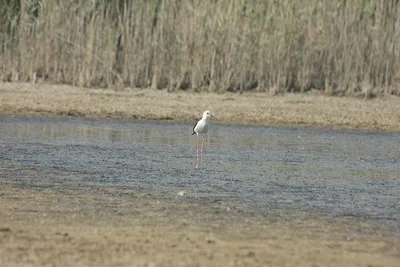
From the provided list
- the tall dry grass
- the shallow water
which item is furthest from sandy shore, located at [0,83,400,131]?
the shallow water

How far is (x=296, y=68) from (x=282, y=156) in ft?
19.5

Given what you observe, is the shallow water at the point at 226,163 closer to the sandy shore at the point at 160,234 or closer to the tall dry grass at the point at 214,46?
the sandy shore at the point at 160,234

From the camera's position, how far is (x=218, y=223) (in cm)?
803

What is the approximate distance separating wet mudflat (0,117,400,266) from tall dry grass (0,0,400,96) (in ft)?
8.07

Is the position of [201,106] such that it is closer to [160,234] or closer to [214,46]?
[214,46]

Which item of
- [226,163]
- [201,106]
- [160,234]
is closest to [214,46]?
[201,106]

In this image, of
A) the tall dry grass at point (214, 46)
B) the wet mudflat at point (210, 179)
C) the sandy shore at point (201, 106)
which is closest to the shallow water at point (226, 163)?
the wet mudflat at point (210, 179)

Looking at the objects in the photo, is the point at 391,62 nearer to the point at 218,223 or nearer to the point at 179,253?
the point at 218,223

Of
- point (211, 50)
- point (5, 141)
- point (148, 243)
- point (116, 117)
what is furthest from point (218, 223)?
point (211, 50)

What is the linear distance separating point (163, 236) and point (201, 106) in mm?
9810

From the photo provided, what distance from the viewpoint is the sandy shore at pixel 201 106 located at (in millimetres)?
16547

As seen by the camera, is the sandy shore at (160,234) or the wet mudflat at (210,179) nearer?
the sandy shore at (160,234)

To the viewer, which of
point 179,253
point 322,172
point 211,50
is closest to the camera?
point 179,253

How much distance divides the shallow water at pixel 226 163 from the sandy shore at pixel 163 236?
0.59 meters
